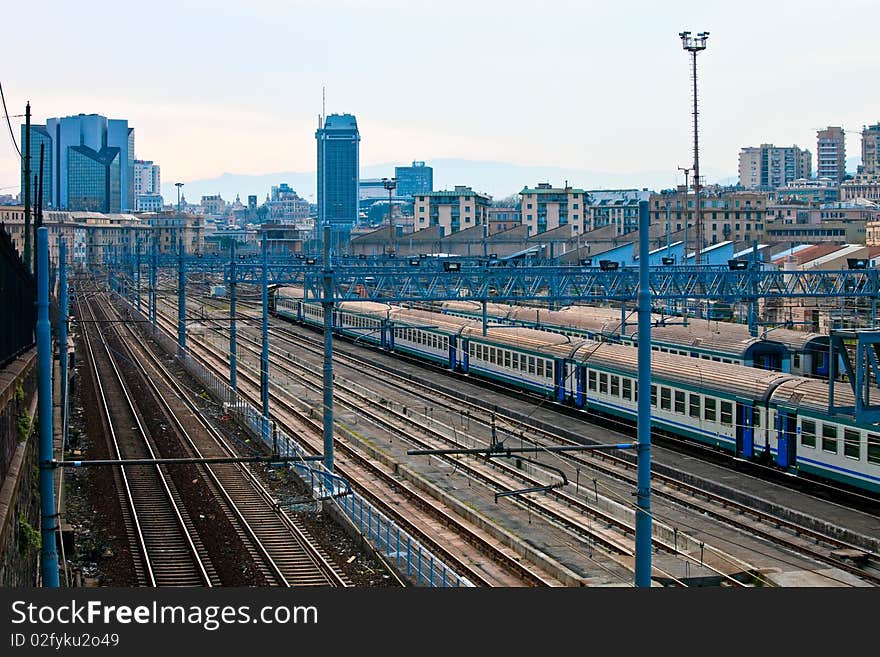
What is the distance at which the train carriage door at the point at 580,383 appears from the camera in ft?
122

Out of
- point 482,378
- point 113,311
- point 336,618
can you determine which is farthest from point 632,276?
point 113,311

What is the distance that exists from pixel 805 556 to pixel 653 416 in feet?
39.1

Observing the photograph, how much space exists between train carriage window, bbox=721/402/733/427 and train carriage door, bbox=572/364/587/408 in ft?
27.2

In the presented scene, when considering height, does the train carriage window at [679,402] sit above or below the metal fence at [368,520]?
above

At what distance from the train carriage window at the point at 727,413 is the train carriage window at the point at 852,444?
438cm

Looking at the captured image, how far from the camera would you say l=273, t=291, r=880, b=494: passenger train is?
24703mm

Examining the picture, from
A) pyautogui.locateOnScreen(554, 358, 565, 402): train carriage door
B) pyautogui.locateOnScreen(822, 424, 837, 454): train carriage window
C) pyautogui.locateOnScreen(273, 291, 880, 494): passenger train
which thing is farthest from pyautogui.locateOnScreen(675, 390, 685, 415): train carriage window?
pyautogui.locateOnScreen(554, 358, 565, 402): train carriage door

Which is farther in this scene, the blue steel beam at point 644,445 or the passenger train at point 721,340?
the passenger train at point 721,340

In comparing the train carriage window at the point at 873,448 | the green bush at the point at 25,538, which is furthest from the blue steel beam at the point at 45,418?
the train carriage window at the point at 873,448

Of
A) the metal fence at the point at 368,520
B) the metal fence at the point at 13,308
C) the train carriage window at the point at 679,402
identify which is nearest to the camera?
the metal fence at the point at 368,520

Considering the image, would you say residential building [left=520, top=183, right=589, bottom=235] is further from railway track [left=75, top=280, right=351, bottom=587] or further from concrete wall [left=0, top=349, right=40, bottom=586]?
concrete wall [left=0, top=349, right=40, bottom=586]

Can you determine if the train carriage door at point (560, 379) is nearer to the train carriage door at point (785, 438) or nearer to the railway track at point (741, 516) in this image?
the railway track at point (741, 516)

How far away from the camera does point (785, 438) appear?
1049 inches

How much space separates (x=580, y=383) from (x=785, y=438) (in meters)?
11.4
